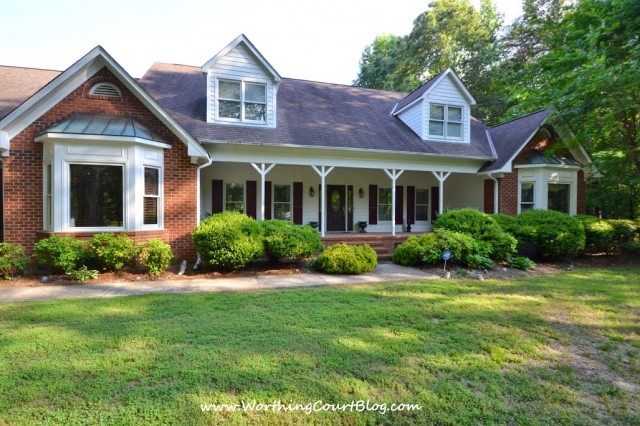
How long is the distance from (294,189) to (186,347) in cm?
1007

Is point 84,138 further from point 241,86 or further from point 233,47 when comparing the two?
point 233,47

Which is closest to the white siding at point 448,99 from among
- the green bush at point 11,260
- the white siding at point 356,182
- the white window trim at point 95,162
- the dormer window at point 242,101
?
the white siding at point 356,182

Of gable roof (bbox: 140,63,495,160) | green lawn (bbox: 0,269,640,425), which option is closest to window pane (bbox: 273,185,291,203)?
gable roof (bbox: 140,63,495,160)

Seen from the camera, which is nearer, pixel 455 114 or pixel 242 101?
pixel 242 101

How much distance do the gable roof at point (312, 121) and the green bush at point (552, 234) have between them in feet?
11.3

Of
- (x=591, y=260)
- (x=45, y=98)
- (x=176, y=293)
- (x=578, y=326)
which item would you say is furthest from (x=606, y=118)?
(x=45, y=98)

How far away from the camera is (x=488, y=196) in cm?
1371

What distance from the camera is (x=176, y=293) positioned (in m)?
6.50

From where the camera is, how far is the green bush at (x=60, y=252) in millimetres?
7426

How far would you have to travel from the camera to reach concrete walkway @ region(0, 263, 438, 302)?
6.40m

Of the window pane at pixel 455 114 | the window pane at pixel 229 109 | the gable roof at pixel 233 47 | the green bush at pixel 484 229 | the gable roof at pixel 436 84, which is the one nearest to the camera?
the green bush at pixel 484 229

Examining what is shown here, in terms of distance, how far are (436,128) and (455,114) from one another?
116 cm

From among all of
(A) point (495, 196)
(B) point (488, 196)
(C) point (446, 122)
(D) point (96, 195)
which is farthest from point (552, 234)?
(D) point (96, 195)

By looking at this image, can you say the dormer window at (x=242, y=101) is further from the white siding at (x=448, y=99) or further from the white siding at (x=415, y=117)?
the white siding at (x=448, y=99)
